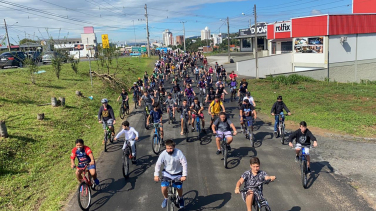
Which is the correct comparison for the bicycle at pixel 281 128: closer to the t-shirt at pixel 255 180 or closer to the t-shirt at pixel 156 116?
the t-shirt at pixel 156 116

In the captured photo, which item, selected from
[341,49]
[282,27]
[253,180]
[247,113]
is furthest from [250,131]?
[282,27]

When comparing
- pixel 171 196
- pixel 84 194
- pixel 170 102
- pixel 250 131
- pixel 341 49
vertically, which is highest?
pixel 341 49

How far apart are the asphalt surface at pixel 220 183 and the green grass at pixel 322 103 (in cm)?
521

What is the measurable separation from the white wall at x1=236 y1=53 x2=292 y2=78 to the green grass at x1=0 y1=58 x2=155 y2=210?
877 inches

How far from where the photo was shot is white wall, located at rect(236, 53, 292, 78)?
39.5 meters

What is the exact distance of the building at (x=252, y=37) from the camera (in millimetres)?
54269

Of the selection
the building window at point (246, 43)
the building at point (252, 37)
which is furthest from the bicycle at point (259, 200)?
the building window at point (246, 43)

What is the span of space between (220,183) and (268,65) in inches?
1357

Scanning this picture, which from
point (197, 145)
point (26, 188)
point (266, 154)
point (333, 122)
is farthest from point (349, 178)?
point (26, 188)

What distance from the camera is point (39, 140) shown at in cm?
1203

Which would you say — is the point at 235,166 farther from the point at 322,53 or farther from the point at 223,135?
the point at 322,53

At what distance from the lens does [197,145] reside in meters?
11.8

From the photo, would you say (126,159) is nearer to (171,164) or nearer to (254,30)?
(171,164)

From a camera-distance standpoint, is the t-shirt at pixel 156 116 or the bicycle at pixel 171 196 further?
the t-shirt at pixel 156 116
